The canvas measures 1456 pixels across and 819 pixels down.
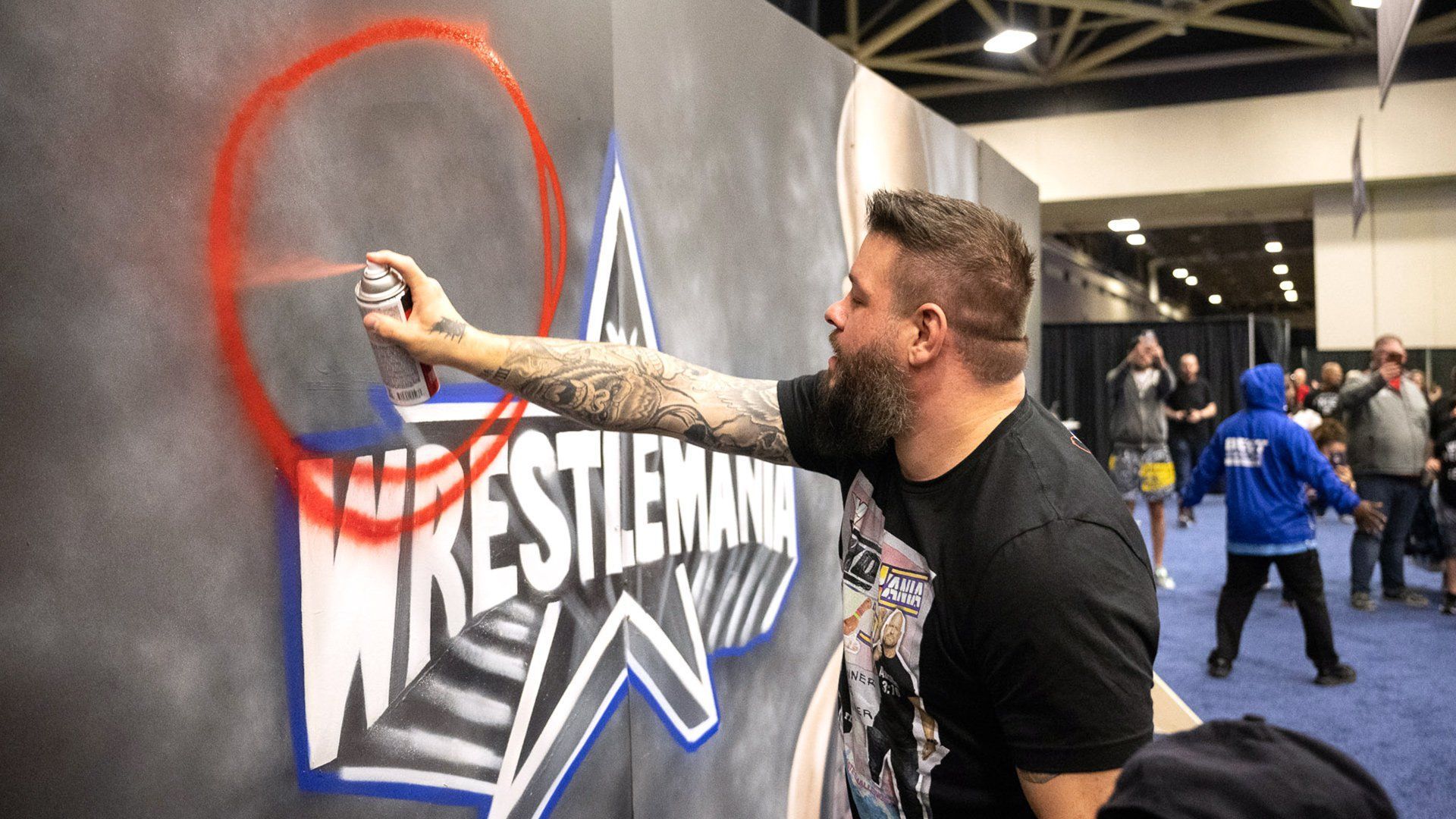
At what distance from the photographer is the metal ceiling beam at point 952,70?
39.2 feet

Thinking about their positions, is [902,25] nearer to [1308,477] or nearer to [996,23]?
[996,23]

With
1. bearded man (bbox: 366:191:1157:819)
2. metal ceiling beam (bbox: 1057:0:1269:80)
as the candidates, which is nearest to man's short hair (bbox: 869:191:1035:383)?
bearded man (bbox: 366:191:1157:819)

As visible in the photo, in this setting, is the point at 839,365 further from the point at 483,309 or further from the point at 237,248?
the point at 237,248

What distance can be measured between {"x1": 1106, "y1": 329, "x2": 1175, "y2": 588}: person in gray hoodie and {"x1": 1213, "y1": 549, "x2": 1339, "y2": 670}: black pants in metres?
2.13

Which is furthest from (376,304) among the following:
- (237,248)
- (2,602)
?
(2,602)

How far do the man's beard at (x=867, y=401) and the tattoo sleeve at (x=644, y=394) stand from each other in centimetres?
24

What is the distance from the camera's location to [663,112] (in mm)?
2492

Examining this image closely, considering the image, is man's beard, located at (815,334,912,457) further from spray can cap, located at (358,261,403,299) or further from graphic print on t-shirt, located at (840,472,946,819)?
spray can cap, located at (358,261,403,299)

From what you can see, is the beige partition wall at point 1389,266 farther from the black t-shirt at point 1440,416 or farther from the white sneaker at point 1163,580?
the white sneaker at point 1163,580

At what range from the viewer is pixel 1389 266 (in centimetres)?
1155

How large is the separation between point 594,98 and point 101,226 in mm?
1160

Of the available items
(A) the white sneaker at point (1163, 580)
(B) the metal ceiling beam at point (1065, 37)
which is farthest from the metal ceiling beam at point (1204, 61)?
(A) the white sneaker at point (1163, 580)

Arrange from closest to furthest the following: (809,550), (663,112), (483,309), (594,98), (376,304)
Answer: (376,304) < (483,309) < (594,98) < (663,112) < (809,550)

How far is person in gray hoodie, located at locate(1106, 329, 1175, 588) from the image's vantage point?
7.26m
